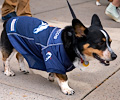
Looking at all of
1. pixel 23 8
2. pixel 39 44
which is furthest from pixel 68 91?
pixel 23 8

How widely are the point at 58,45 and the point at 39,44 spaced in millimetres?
304

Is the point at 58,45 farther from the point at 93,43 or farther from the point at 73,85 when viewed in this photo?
the point at 73,85

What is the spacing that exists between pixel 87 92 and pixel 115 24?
13.2ft

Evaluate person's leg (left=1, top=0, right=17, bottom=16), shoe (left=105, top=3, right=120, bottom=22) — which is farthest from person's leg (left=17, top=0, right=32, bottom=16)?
shoe (left=105, top=3, right=120, bottom=22)

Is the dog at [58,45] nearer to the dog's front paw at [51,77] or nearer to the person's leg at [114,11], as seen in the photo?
the dog's front paw at [51,77]

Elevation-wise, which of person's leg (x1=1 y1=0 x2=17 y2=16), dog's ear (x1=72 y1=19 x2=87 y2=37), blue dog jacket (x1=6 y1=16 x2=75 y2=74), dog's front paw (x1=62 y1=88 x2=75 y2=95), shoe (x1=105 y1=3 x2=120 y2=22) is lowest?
shoe (x1=105 y1=3 x2=120 y2=22)

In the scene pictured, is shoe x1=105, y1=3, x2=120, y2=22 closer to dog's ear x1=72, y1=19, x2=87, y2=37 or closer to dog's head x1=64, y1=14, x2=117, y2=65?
dog's head x1=64, y1=14, x2=117, y2=65

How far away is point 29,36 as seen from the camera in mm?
4137

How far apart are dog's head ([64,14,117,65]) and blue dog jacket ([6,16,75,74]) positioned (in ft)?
0.95

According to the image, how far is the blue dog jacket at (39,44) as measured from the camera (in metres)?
3.89

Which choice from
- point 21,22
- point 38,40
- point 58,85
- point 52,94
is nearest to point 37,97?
point 52,94

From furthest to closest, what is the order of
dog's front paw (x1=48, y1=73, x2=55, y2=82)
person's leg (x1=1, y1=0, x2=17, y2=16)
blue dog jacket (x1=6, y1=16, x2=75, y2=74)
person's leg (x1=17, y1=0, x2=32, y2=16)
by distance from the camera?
person's leg (x1=1, y1=0, x2=17, y2=16)
person's leg (x1=17, y1=0, x2=32, y2=16)
dog's front paw (x1=48, y1=73, x2=55, y2=82)
blue dog jacket (x1=6, y1=16, x2=75, y2=74)

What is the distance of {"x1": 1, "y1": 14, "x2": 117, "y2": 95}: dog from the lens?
3.68 metres

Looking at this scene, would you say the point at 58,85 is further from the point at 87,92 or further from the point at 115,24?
the point at 115,24
